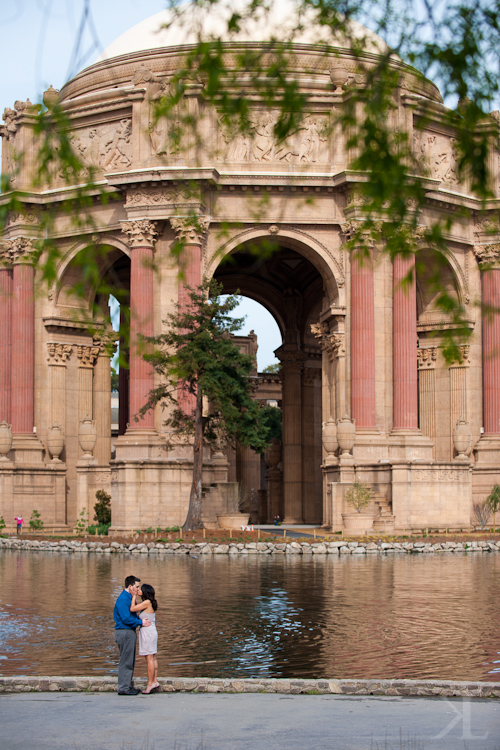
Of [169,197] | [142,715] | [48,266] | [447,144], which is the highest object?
[447,144]

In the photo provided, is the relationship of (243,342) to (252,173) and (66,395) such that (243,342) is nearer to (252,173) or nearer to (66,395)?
(66,395)

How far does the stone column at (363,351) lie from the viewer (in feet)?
140

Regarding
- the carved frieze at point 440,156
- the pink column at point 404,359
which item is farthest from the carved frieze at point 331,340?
the carved frieze at point 440,156

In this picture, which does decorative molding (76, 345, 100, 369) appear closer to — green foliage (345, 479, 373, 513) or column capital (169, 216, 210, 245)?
column capital (169, 216, 210, 245)

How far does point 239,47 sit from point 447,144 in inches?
428

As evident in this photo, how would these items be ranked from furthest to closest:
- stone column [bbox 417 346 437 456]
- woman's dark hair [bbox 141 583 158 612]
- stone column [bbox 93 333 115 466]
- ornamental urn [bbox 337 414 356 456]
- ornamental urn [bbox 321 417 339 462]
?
stone column [bbox 93 333 115 466], stone column [bbox 417 346 437 456], ornamental urn [bbox 321 417 339 462], ornamental urn [bbox 337 414 356 456], woman's dark hair [bbox 141 583 158 612]

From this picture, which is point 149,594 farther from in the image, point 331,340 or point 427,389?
point 427,389

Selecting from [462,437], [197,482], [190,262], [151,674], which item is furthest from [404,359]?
[151,674]

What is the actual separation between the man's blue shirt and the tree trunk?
82.8 feet

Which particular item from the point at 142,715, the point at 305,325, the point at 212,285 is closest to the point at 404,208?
the point at 142,715

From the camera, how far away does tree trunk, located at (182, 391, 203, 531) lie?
37.3m

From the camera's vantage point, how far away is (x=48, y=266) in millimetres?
8969

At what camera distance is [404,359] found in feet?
142

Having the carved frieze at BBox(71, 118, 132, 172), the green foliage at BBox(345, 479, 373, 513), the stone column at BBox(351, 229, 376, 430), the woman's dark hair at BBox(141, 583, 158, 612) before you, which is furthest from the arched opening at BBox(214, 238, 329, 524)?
the woman's dark hair at BBox(141, 583, 158, 612)
